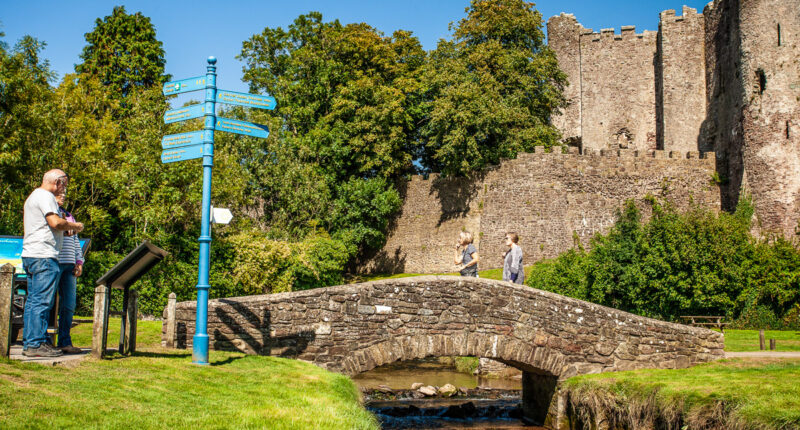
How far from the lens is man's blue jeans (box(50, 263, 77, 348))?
30.0 ft

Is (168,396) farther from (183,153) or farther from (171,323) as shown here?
(171,323)

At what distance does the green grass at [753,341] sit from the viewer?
764 inches

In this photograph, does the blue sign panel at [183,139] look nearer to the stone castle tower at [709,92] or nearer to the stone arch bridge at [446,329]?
the stone arch bridge at [446,329]

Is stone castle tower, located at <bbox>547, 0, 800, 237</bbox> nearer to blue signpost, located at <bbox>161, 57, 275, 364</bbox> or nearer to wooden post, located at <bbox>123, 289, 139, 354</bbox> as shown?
blue signpost, located at <bbox>161, 57, 275, 364</bbox>

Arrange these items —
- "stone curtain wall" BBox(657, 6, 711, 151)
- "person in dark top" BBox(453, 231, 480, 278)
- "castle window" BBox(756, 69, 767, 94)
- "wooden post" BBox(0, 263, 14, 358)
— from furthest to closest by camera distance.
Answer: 1. "stone curtain wall" BBox(657, 6, 711, 151)
2. "castle window" BBox(756, 69, 767, 94)
3. "person in dark top" BBox(453, 231, 480, 278)
4. "wooden post" BBox(0, 263, 14, 358)

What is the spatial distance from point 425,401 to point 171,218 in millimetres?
12151

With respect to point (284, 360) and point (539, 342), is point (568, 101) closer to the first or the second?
point (539, 342)

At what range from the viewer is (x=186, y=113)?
11062mm

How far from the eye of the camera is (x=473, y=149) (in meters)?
36.7

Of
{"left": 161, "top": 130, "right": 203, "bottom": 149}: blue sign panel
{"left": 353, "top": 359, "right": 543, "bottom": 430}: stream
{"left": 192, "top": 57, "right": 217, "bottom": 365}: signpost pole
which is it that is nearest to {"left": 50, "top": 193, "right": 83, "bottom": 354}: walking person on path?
{"left": 192, "top": 57, "right": 217, "bottom": 365}: signpost pole

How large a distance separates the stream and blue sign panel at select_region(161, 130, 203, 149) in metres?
8.44

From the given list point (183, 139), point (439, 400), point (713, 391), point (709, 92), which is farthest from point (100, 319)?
point (709, 92)

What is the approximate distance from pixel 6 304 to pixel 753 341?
2092 cm

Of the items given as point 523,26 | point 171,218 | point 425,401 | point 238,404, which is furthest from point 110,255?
point 523,26
